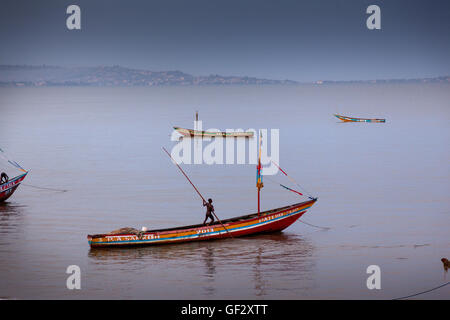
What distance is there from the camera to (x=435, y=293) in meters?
22.1

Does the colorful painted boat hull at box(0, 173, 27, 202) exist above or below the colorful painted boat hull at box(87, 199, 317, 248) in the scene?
above

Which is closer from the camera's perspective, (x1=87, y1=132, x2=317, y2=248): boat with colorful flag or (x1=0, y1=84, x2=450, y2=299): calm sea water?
(x1=0, y1=84, x2=450, y2=299): calm sea water

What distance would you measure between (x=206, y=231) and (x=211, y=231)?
0.68 feet

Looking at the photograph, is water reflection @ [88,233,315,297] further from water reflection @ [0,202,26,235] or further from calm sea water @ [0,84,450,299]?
water reflection @ [0,202,26,235]

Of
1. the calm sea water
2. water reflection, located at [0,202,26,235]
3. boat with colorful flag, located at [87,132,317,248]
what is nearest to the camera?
the calm sea water

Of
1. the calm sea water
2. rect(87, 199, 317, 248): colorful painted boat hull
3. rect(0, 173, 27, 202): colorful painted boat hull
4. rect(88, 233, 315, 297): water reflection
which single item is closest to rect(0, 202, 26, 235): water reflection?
the calm sea water

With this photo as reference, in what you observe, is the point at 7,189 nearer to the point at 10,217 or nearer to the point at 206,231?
the point at 10,217

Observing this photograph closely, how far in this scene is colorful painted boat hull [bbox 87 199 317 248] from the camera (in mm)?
26062

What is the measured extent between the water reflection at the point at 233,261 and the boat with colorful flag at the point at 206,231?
0.85 feet

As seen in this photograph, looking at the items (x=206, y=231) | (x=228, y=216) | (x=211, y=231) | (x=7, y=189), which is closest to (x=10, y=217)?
(x=7, y=189)

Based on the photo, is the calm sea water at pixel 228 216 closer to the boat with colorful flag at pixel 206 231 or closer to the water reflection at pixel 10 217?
the water reflection at pixel 10 217

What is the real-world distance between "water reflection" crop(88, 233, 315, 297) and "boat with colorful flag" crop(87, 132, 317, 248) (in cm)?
26

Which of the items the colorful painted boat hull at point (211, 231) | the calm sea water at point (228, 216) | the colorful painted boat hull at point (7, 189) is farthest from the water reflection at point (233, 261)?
the colorful painted boat hull at point (7, 189)
